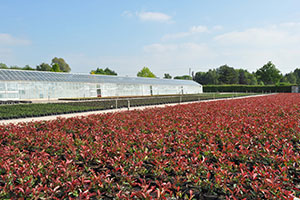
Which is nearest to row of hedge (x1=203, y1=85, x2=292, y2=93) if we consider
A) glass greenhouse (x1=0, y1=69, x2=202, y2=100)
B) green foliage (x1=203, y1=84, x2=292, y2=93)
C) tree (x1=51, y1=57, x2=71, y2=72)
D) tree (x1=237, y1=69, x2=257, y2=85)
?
green foliage (x1=203, y1=84, x2=292, y2=93)

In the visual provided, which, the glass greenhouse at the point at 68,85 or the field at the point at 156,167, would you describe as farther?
the glass greenhouse at the point at 68,85

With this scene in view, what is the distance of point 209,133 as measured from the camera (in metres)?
4.65

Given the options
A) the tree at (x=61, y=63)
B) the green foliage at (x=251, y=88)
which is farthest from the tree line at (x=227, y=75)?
the green foliage at (x=251, y=88)

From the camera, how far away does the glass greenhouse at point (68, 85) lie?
81.7 feet

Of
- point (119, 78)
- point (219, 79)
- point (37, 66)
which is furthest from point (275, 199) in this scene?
point (37, 66)

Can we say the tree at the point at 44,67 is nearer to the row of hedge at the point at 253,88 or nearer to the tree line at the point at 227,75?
the tree line at the point at 227,75

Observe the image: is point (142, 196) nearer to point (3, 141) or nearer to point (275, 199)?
point (275, 199)

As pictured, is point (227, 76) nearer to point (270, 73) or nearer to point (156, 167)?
point (270, 73)

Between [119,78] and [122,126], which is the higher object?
[119,78]

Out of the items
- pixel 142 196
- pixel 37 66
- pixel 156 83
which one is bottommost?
pixel 142 196

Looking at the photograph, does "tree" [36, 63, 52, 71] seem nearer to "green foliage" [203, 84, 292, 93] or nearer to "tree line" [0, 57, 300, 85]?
"tree line" [0, 57, 300, 85]

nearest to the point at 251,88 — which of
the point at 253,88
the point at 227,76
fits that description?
the point at 253,88

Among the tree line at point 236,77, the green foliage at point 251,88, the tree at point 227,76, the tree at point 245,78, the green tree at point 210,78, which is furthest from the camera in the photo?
the tree at point 245,78

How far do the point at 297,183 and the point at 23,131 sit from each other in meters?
5.63
